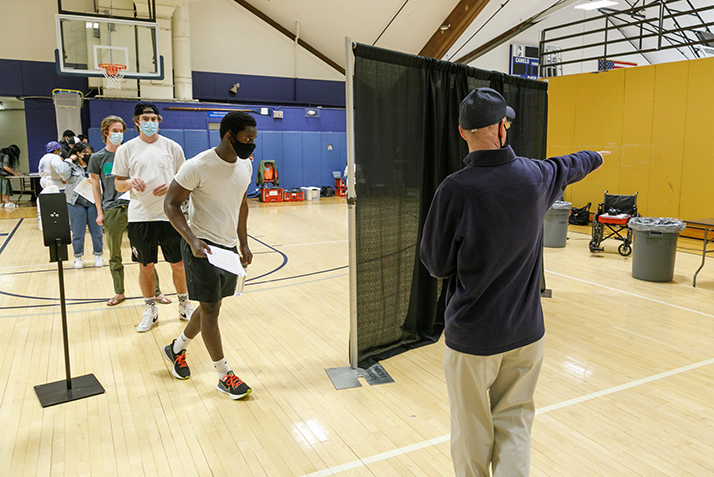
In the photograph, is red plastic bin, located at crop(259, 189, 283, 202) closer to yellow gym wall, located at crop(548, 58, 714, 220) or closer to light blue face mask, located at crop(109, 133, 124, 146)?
yellow gym wall, located at crop(548, 58, 714, 220)

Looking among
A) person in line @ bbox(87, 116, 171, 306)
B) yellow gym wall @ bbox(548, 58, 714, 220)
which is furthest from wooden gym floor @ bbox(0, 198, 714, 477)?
yellow gym wall @ bbox(548, 58, 714, 220)

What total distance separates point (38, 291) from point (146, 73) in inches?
Result: 302

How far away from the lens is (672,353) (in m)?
4.27

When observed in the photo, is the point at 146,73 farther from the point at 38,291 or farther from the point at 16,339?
the point at 16,339

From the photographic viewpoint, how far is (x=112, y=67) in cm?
1191

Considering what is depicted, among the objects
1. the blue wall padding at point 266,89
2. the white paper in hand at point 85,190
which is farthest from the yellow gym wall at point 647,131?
the white paper in hand at point 85,190

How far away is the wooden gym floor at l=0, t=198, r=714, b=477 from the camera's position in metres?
2.80

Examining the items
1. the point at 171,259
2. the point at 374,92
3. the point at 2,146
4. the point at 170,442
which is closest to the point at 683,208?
the point at 374,92

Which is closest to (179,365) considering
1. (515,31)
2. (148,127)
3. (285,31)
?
(148,127)

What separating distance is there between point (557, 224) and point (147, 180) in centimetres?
658

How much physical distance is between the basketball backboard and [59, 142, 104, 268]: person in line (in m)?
5.00

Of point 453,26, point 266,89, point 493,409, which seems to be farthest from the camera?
point 266,89

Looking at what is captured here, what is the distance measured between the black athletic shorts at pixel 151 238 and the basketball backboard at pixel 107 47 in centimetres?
879

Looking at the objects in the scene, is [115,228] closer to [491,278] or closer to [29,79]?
[491,278]
